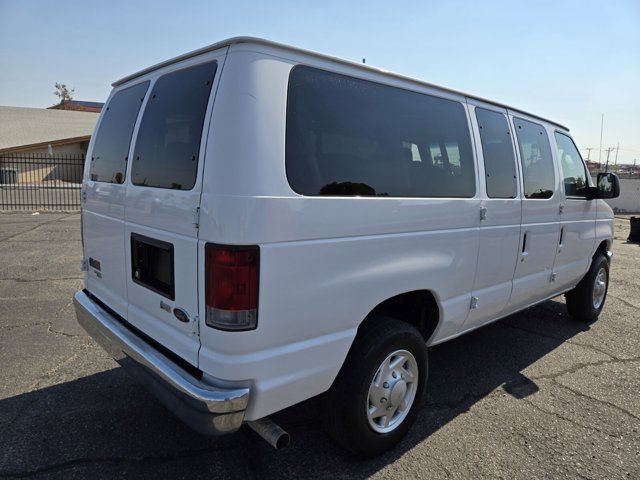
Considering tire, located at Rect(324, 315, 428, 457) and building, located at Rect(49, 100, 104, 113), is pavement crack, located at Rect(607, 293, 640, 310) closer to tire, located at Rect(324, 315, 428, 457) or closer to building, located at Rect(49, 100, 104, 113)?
tire, located at Rect(324, 315, 428, 457)

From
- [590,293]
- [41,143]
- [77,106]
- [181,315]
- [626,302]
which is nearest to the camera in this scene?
[181,315]

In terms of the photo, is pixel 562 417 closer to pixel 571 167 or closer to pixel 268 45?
pixel 571 167

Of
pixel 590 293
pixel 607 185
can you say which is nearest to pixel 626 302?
pixel 590 293

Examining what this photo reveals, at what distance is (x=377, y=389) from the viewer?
2721 mm

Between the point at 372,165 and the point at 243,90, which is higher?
the point at 243,90

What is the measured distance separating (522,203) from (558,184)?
864 millimetres

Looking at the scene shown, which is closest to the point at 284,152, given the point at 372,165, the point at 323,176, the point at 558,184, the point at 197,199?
the point at 323,176

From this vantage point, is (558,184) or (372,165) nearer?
(372,165)

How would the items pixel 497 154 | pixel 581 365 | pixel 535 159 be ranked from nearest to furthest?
1. pixel 497 154
2. pixel 535 159
3. pixel 581 365

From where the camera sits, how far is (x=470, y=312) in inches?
134

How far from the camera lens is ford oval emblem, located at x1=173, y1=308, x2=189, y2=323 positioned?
2312 mm

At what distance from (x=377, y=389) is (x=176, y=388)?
1.16 metres

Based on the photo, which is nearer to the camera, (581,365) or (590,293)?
(581,365)

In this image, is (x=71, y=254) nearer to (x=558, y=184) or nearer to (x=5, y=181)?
(x=558, y=184)
